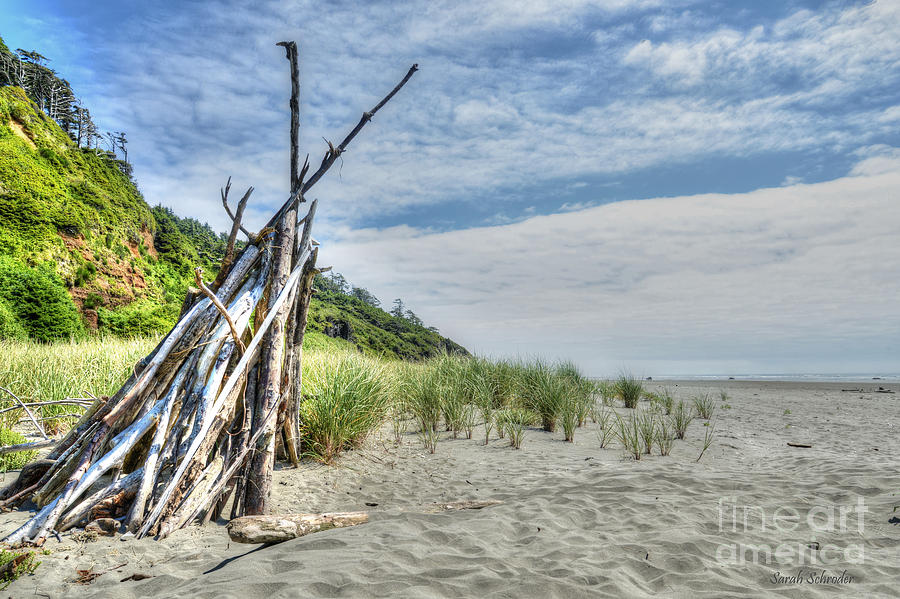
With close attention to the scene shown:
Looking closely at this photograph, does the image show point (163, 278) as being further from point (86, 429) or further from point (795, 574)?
point (795, 574)

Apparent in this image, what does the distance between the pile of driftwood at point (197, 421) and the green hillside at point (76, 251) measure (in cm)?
920

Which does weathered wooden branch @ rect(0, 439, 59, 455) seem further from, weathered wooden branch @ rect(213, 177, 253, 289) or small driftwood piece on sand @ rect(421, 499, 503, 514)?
small driftwood piece on sand @ rect(421, 499, 503, 514)

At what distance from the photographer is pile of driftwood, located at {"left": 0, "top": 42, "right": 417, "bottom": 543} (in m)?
3.58

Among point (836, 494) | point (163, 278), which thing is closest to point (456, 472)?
point (836, 494)

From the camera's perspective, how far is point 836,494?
15.8 ft

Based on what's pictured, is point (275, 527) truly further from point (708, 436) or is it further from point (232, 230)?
point (708, 436)

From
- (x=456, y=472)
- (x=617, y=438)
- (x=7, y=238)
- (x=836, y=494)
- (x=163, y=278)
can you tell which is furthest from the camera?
(x=163, y=278)

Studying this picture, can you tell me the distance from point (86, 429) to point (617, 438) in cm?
751

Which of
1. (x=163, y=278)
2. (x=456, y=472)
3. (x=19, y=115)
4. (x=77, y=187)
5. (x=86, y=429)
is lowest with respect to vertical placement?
(x=456, y=472)

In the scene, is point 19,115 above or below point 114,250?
above

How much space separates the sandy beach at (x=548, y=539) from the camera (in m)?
2.86

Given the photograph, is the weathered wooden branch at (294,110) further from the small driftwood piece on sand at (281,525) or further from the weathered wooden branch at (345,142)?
the small driftwood piece on sand at (281,525)

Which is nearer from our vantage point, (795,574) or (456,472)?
(795,574)

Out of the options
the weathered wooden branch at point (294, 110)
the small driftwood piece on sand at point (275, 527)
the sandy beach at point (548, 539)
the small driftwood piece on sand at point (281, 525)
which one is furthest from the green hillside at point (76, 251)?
the small driftwood piece on sand at point (275, 527)
